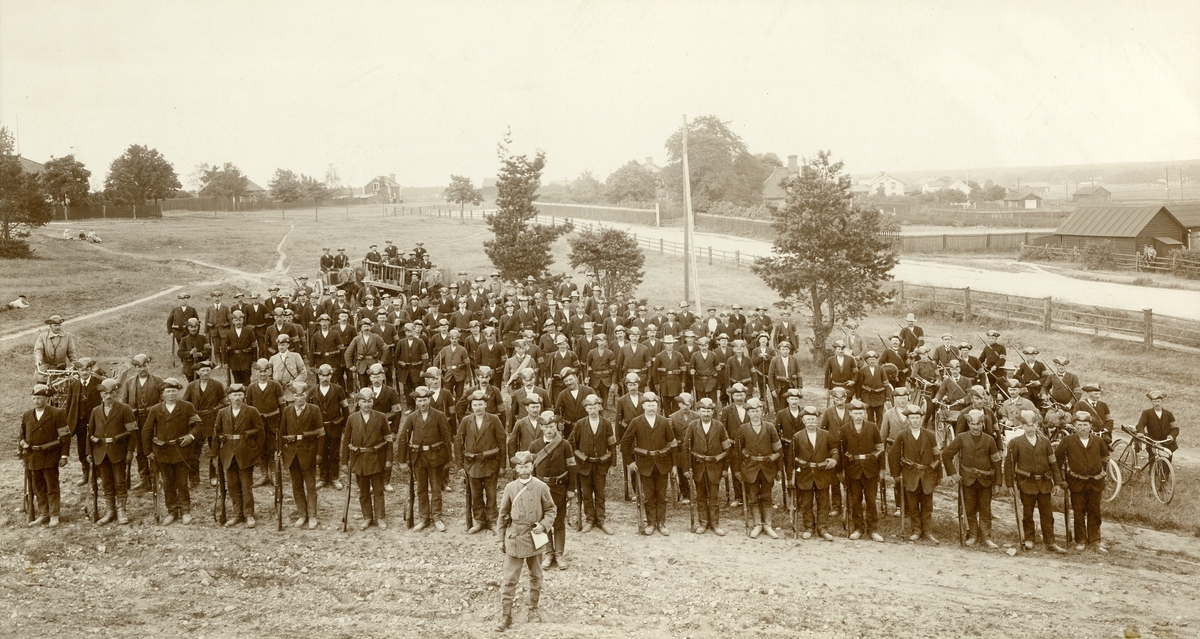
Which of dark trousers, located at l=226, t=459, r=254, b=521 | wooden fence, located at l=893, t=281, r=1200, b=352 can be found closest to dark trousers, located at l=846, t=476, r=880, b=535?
dark trousers, located at l=226, t=459, r=254, b=521

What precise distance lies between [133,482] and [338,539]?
4.10m

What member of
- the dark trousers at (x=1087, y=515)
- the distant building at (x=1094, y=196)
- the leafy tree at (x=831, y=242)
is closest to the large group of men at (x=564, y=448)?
the dark trousers at (x=1087, y=515)

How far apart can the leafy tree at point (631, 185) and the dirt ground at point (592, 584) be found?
202 feet

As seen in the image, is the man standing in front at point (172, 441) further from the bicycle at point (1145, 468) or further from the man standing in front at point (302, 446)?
the bicycle at point (1145, 468)

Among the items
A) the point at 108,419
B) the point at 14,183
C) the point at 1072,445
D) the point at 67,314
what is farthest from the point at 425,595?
the point at 14,183

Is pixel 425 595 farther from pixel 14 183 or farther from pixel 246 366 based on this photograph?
pixel 14 183

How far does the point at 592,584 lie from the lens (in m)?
8.92

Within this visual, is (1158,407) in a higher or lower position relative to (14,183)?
lower

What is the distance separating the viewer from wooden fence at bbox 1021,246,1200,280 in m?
34.4

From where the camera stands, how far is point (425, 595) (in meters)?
8.62

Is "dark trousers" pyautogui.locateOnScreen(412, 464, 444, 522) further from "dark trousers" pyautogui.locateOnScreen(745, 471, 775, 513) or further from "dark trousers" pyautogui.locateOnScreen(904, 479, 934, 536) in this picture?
"dark trousers" pyautogui.locateOnScreen(904, 479, 934, 536)

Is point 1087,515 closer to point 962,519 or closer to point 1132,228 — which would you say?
point 962,519

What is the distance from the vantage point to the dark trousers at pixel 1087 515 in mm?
10086

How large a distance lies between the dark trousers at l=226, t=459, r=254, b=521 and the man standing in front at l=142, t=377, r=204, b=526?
630mm
